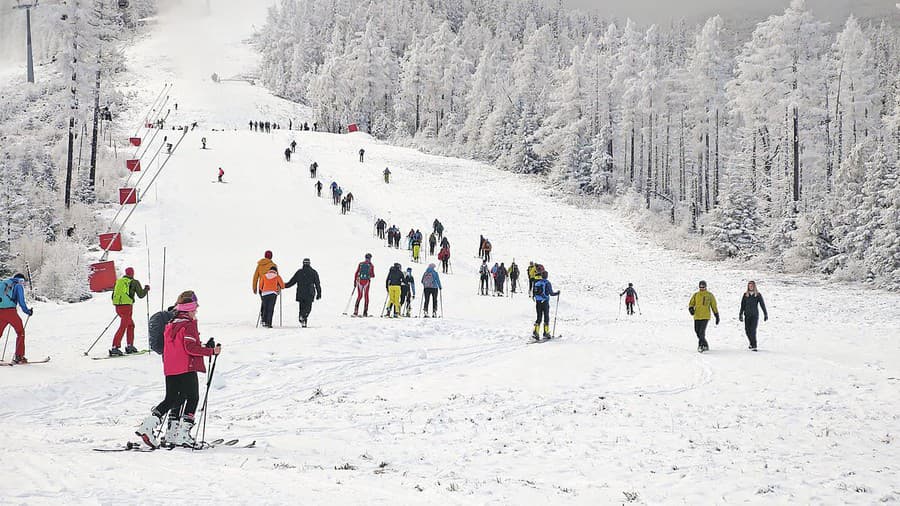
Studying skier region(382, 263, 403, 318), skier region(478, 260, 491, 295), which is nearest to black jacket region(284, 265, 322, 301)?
skier region(382, 263, 403, 318)

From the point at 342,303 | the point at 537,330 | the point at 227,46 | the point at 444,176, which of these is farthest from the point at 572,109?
the point at 227,46

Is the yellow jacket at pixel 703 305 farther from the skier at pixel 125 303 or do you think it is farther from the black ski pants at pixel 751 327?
the skier at pixel 125 303

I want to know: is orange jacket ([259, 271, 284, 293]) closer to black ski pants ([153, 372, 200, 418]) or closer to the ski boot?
black ski pants ([153, 372, 200, 418])

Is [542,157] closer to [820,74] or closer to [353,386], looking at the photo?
[820,74]

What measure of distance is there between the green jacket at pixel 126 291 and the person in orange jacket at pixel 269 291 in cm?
324

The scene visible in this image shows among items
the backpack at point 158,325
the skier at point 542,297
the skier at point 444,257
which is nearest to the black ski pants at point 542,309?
the skier at point 542,297

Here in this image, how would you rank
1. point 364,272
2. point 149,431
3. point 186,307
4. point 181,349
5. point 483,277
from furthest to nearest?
point 483,277, point 364,272, point 186,307, point 181,349, point 149,431

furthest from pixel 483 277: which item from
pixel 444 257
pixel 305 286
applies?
pixel 305 286

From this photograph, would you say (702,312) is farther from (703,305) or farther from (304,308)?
(304,308)

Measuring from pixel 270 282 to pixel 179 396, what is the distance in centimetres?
803

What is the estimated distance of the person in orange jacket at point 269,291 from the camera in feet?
47.8

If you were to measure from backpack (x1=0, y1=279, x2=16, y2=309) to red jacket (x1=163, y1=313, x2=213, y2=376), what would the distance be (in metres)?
5.91

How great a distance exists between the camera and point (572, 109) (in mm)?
54906

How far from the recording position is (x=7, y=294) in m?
10.7
